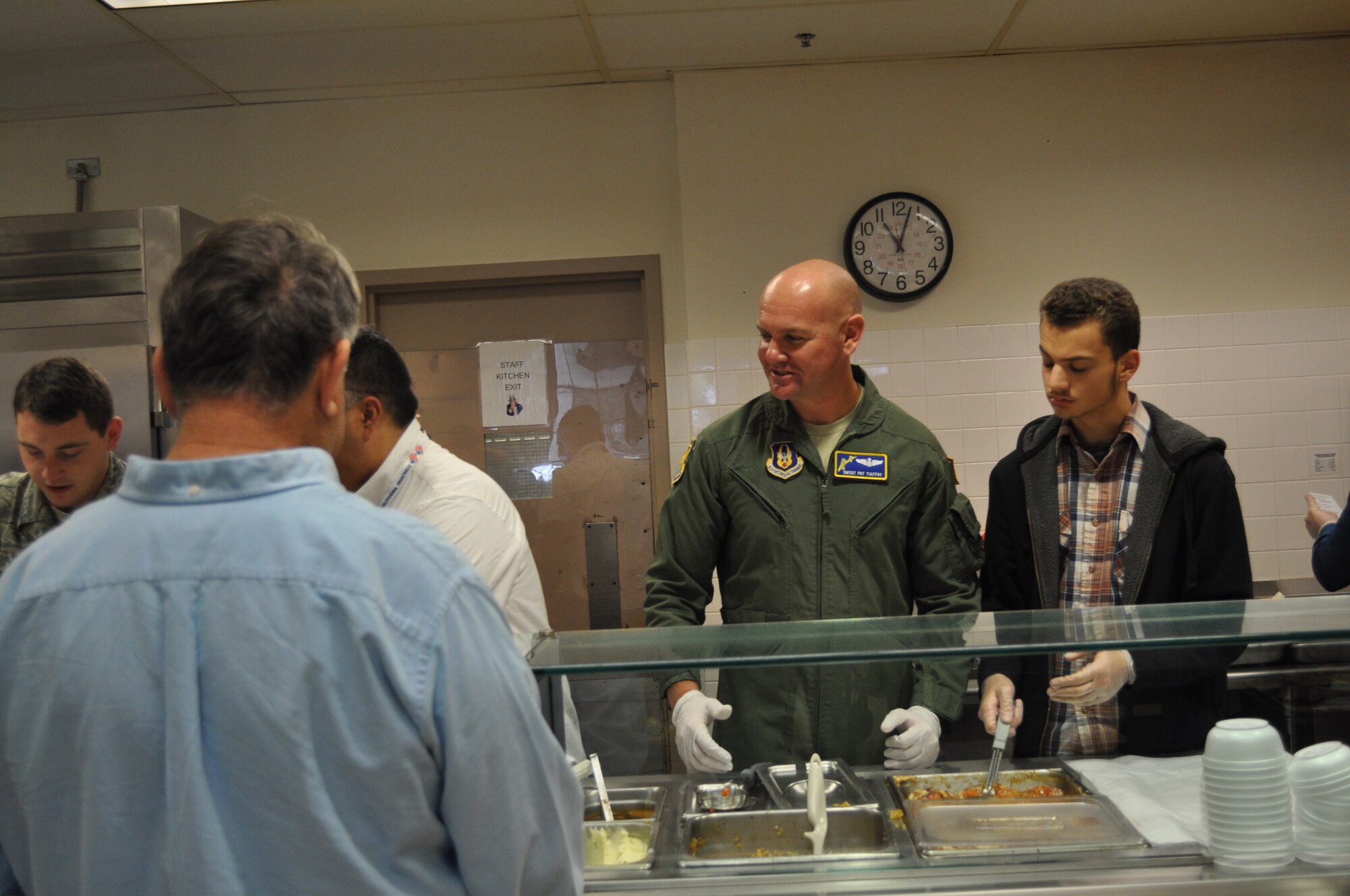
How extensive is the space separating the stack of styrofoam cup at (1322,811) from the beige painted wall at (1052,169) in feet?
9.33

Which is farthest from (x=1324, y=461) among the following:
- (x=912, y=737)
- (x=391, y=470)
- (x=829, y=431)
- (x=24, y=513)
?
(x=24, y=513)

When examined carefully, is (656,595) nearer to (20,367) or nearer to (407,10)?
(407,10)

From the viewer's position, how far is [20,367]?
149 inches

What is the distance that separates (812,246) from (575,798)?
3338mm

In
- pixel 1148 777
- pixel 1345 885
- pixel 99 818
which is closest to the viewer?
pixel 99 818

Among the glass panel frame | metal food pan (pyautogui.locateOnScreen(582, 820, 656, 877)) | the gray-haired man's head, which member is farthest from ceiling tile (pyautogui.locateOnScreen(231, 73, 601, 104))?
the gray-haired man's head

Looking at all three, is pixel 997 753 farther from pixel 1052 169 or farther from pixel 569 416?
pixel 1052 169

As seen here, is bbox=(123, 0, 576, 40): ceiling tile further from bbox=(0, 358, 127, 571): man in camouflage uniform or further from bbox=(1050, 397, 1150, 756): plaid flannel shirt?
bbox=(1050, 397, 1150, 756): plaid flannel shirt

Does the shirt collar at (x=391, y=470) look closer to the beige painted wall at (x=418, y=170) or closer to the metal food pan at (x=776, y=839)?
the metal food pan at (x=776, y=839)

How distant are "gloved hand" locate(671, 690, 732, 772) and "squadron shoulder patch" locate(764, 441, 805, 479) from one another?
28.2 inches

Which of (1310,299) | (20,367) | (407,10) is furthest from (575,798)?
(1310,299)

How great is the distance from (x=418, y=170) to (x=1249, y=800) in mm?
3840

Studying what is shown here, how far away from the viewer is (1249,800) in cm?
139

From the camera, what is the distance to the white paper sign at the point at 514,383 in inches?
172
